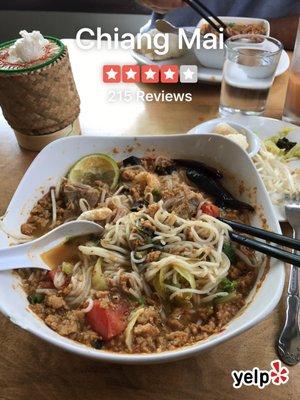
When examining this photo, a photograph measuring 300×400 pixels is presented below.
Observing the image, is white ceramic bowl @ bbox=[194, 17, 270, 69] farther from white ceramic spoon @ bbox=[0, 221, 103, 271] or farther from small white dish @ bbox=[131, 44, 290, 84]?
white ceramic spoon @ bbox=[0, 221, 103, 271]

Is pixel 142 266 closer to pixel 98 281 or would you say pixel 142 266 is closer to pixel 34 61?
pixel 98 281

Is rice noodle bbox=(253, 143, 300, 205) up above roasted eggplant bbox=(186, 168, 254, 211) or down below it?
below

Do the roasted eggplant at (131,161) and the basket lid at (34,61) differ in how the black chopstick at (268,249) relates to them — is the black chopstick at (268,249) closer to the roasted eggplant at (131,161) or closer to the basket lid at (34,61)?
the roasted eggplant at (131,161)

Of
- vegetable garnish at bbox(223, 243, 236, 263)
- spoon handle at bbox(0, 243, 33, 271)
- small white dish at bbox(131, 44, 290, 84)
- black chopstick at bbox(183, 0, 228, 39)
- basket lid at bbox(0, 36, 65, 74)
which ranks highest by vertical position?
black chopstick at bbox(183, 0, 228, 39)

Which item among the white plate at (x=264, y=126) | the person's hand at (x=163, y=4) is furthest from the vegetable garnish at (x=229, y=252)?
the person's hand at (x=163, y=4)

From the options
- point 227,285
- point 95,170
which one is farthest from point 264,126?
point 227,285

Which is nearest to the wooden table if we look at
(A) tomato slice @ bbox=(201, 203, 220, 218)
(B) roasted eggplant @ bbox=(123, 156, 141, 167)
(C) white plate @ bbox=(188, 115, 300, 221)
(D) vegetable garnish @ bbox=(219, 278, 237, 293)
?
(D) vegetable garnish @ bbox=(219, 278, 237, 293)
